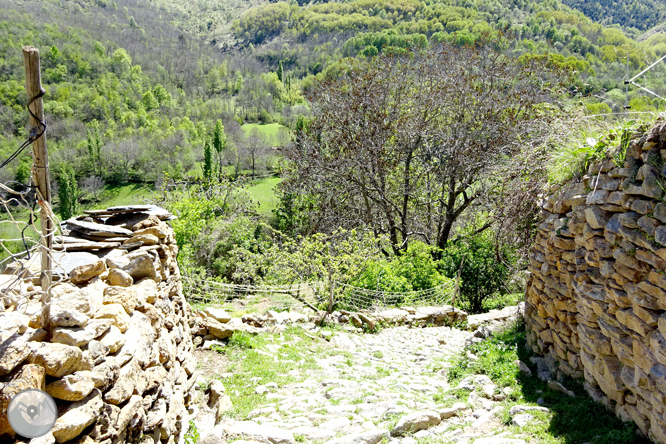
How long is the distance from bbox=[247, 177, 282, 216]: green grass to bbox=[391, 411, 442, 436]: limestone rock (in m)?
29.9

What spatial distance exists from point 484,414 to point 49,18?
133 m

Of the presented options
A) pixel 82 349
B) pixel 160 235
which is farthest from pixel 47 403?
pixel 160 235

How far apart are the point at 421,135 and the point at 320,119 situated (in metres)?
4.49

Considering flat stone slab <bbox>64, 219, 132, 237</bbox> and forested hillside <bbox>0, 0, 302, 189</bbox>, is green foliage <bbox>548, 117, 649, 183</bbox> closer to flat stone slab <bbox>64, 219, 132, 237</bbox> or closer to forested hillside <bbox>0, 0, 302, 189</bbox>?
flat stone slab <bbox>64, 219, 132, 237</bbox>

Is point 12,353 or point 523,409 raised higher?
point 12,353

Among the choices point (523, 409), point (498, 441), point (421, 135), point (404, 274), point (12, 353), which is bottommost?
point (404, 274)

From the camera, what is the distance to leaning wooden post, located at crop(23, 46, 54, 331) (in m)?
2.94

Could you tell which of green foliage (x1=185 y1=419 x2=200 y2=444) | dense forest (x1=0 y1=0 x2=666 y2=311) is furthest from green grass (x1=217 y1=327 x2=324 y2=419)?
dense forest (x1=0 y1=0 x2=666 y2=311)

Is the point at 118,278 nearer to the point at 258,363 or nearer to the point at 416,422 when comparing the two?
the point at 258,363

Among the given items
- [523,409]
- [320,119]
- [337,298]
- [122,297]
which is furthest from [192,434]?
[320,119]

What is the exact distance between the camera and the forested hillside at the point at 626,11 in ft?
179

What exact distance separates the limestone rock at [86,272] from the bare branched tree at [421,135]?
11343 mm

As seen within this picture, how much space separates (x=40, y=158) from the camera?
9.87ft

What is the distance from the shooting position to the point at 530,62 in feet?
52.5
